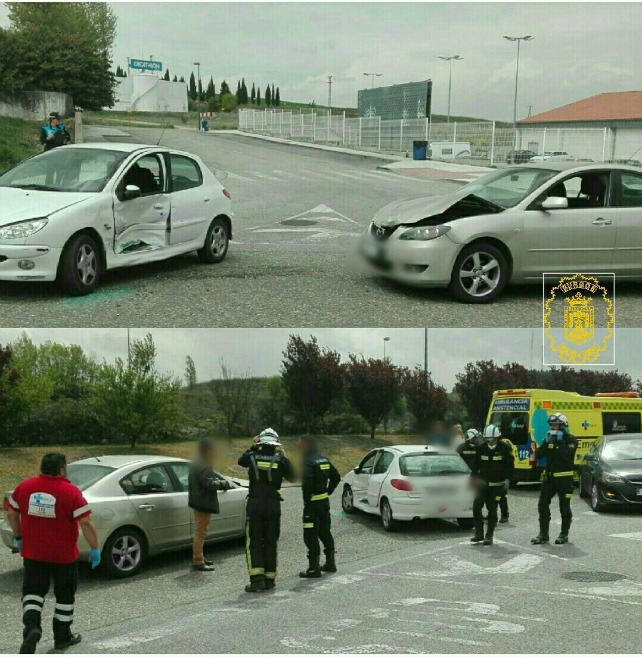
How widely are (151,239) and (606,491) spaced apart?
757 cm

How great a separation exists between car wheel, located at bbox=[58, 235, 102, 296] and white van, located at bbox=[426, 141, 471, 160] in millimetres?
38261

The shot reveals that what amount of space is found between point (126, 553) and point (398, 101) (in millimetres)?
54510

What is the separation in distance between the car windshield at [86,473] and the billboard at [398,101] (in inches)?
1808

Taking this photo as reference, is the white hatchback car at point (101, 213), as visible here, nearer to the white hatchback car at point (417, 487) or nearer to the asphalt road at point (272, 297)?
the asphalt road at point (272, 297)

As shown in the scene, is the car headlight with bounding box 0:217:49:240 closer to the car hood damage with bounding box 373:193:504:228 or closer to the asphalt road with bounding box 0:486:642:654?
the asphalt road with bounding box 0:486:642:654

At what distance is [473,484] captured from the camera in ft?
34.6

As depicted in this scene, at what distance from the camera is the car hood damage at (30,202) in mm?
10016

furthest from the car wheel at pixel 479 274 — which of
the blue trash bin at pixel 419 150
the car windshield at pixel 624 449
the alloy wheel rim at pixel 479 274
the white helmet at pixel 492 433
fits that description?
the blue trash bin at pixel 419 150

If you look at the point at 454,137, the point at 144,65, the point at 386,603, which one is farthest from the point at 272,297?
the point at 144,65

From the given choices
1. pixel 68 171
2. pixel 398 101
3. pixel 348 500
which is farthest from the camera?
pixel 398 101

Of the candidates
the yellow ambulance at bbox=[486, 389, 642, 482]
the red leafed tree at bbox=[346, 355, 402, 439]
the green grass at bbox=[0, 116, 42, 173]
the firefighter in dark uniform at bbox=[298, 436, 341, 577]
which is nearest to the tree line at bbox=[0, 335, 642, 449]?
the red leafed tree at bbox=[346, 355, 402, 439]

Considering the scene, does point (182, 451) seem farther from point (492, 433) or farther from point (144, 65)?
point (144, 65)

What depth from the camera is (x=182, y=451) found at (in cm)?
1138

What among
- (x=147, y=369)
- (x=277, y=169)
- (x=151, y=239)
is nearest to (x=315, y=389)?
(x=277, y=169)
